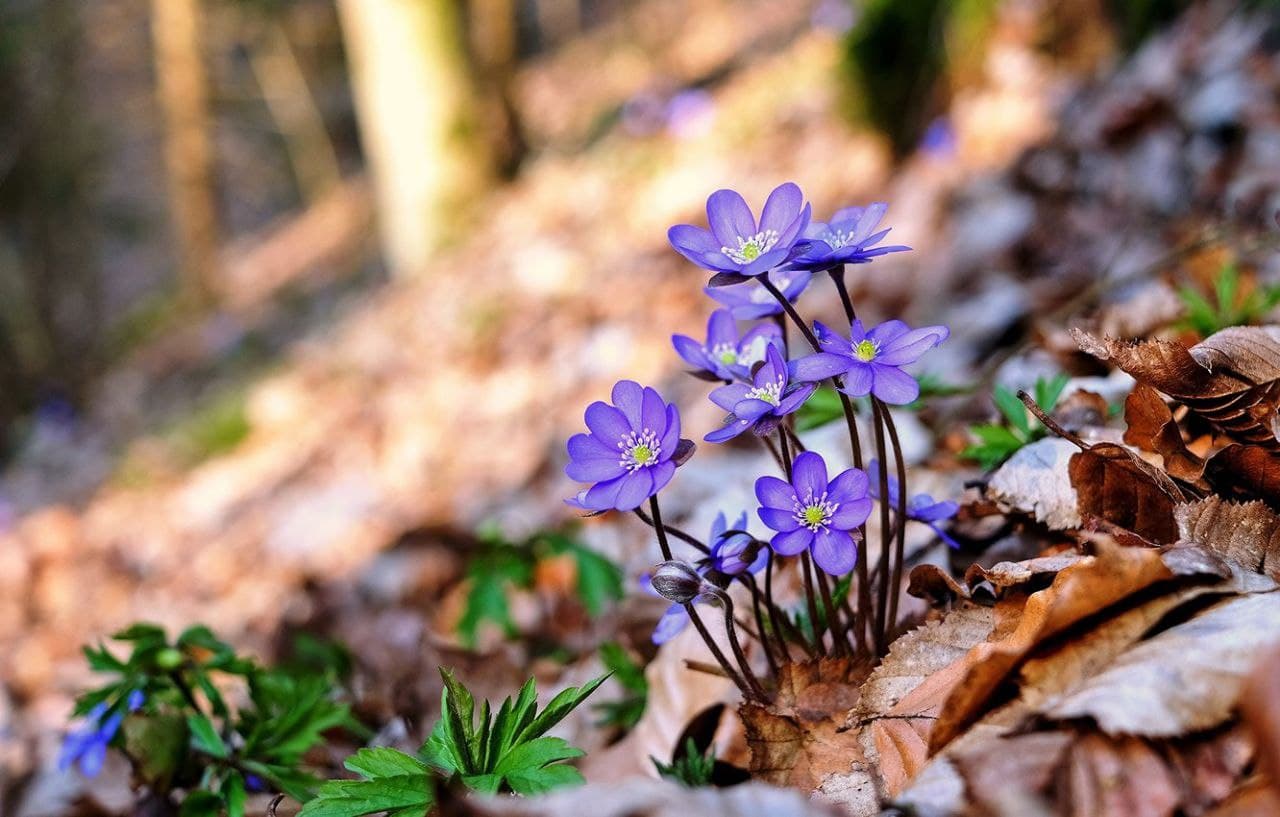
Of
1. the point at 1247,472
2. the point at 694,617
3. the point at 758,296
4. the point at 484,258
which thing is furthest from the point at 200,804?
the point at 484,258

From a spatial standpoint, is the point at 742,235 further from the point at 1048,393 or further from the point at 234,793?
the point at 234,793

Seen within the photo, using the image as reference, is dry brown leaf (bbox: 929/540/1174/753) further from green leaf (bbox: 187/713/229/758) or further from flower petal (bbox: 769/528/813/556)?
green leaf (bbox: 187/713/229/758)

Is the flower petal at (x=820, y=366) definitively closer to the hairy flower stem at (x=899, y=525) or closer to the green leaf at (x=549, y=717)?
the hairy flower stem at (x=899, y=525)

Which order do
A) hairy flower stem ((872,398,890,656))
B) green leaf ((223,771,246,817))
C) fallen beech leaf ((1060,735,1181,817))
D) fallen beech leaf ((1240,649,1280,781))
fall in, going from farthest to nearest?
green leaf ((223,771,246,817))
hairy flower stem ((872,398,890,656))
fallen beech leaf ((1060,735,1181,817))
fallen beech leaf ((1240,649,1280,781))

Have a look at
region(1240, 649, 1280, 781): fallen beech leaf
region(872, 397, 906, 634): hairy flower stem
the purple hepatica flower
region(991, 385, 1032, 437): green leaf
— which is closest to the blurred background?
region(991, 385, 1032, 437): green leaf

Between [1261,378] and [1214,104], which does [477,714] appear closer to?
[1261,378]

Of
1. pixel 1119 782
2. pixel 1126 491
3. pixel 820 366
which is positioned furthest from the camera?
pixel 1126 491

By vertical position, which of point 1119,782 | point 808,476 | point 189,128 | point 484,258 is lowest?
point 1119,782
